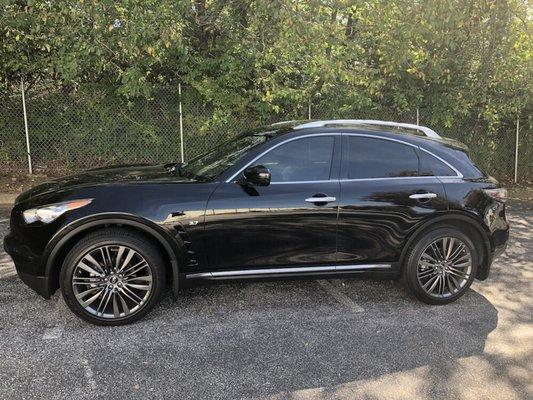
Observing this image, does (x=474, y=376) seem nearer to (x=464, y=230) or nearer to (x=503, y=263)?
(x=464, y=230)

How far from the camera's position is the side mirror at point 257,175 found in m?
4.09

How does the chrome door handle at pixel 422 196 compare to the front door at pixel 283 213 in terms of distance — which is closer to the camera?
the front door at pixel 283 213

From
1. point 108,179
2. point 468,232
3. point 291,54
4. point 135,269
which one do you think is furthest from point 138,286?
point 291,54

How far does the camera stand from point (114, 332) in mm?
3979

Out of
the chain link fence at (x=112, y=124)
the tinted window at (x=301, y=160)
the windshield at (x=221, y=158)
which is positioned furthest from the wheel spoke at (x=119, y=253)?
the chain link fence at (x=112, y=124)

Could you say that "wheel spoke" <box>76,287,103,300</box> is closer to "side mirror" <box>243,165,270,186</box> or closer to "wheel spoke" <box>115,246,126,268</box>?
"wheel spoke" <box>115,246,126,268</box>

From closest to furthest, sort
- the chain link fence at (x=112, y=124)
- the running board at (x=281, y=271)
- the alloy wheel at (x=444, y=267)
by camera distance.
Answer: the running board at (x=281, y=271), the alloy wheel at (x=444, y=267), the chain link fence at (x=112, y=124)

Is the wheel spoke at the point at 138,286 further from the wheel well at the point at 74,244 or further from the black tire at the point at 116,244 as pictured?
the wheel well at the point at 74,244

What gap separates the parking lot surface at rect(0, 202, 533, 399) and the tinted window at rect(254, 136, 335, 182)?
1.19 meters

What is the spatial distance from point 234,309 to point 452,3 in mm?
6046

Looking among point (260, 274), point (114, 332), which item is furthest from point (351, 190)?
point (114, 332)

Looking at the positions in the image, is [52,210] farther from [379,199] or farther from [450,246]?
[450,246]

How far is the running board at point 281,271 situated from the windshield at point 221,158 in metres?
0.82

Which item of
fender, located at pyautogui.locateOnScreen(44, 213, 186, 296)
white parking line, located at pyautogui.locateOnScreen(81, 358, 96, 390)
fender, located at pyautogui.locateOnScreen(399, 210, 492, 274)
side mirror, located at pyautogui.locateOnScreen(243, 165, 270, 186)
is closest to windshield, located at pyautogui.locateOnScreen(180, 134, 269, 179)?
side mirror, located at pyautogui.locateOnScreen(243, 165, 270, 186)
